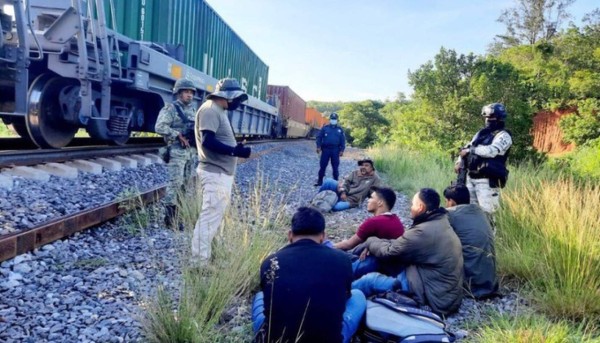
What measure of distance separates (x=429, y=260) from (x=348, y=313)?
3.01 ft

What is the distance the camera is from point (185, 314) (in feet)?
8.74

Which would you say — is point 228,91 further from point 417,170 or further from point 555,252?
point 417,170

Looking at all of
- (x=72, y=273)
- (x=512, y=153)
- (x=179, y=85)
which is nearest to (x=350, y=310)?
(x=72, y=273)

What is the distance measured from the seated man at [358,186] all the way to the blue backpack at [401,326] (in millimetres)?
4304

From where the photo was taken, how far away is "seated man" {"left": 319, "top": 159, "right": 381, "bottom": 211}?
760 cm

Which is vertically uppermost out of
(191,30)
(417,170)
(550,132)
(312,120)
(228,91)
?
(191,30)

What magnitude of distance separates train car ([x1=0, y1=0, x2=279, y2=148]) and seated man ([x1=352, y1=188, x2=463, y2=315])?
432 cm

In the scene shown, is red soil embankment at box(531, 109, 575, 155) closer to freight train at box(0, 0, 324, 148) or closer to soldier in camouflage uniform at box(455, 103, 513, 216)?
freight train at box(0, 0, 324, 148)

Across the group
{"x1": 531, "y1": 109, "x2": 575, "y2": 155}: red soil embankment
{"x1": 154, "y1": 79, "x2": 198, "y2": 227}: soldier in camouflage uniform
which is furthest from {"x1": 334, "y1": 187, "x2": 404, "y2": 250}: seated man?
{"x1": 531, "y1": 109, "x2": 575, "y2": 155}: red soil embankment

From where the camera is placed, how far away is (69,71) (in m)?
6.51

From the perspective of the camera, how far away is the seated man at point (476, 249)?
12.9 feet

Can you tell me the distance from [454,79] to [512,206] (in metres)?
9.10

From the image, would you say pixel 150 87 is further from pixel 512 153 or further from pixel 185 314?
pixel 512 153

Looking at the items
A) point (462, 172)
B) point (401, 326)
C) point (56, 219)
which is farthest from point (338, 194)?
point (401, 326)
